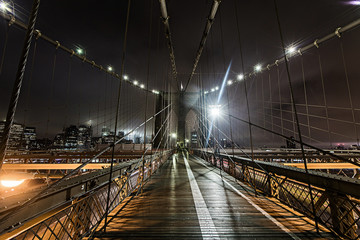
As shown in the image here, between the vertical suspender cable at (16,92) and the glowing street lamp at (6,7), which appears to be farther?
the glowing street lamp at (6,7)

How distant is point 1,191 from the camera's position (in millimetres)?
7164

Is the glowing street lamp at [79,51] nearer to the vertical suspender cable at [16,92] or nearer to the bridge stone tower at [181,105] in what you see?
the bridge stone tower at [181,105]

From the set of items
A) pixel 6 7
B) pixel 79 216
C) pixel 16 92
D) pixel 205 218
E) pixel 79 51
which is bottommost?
pixel 205 218

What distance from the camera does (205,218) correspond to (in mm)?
2305

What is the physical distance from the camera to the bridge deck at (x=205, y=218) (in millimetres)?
1912

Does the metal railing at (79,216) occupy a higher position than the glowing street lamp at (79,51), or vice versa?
the glowing street lamp at (79,51)

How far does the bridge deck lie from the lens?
191cm

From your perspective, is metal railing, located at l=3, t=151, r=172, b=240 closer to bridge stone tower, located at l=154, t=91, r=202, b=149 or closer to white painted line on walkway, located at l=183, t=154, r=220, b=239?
white painted line on walkway, located at l=183, t=154, r=220, b=239

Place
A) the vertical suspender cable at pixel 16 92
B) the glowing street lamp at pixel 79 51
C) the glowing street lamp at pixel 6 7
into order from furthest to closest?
the glowing street lamp at pixel 79 51 < the glowing street lamp at pixel 6 7 < the vertical suspender cable at pixel 16 92

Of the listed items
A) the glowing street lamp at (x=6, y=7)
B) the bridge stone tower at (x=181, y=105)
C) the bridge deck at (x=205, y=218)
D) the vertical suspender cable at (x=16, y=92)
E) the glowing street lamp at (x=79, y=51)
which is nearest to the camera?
the vertical suspender cable at (x=16, y=92)

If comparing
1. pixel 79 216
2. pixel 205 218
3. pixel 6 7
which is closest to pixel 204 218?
pixel 205 218

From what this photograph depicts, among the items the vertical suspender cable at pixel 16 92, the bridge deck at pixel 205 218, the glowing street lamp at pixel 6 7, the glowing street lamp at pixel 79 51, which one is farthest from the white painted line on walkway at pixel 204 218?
the glowing street lamp at pixel 79 51

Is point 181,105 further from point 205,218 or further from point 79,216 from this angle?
point 79,216

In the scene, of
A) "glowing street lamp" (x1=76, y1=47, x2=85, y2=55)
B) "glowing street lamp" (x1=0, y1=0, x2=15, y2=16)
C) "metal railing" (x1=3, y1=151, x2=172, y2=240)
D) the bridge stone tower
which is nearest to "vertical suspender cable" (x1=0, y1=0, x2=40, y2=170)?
"metal railing" (x1=3, y1=151, x2=172, y2=240)
